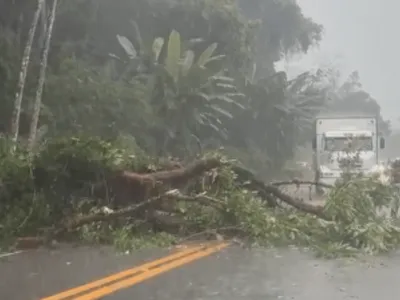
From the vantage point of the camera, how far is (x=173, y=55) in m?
24.9

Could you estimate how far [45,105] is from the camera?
21109mm

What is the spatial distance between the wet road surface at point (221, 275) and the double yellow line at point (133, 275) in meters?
0.12

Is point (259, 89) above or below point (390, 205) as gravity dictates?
above

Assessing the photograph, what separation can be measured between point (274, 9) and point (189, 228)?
125ft

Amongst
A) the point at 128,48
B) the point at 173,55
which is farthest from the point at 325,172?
the point at 128,48

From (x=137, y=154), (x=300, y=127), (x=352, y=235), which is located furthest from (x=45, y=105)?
(x=300, y=127)

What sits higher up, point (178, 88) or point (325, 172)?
point (178, 88)

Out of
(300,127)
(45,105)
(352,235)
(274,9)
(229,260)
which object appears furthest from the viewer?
(274,9)

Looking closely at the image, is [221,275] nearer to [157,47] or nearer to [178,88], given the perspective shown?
[178,88]

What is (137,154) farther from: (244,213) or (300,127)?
(300,127)

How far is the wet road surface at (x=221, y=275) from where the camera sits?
7258 millimetres

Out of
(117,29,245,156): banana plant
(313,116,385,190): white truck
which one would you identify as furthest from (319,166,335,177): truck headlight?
(117,29,245,156): banana plant

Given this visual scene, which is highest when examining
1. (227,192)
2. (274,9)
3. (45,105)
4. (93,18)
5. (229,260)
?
(274,9)

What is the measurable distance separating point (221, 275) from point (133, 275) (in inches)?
39.5
